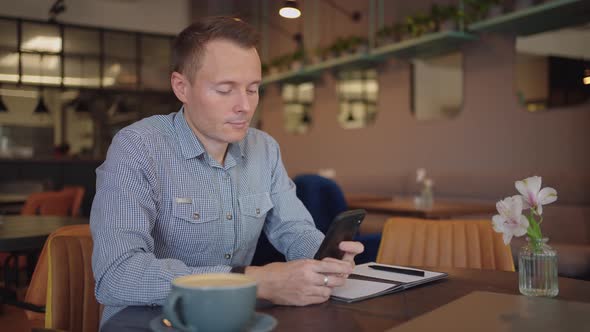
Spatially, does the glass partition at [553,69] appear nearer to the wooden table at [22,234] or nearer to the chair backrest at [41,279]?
the wooden table at [22,234]

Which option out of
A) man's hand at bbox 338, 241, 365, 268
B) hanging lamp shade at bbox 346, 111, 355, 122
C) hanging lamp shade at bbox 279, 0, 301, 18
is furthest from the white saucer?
hanging lamp shade at bbox 346, 111, 355, 122

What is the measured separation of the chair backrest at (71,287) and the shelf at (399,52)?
426cm

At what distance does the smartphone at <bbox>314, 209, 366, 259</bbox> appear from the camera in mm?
1035

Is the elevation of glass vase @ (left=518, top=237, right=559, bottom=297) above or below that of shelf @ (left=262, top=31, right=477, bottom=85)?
below

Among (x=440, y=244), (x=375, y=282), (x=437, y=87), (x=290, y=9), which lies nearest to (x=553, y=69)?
(x=437, y=87)

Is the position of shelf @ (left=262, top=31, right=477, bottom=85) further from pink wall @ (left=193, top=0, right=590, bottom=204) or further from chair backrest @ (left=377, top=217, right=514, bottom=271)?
chair backrest @ (left=377, top=217, right=514, bottom=271)

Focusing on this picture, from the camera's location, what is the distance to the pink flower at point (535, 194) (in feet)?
3.50

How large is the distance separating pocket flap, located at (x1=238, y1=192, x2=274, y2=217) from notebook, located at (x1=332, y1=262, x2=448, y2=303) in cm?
34

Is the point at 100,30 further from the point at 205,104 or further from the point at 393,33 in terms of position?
the point at 205,104

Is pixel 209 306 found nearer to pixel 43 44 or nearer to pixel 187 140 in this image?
pixel 187 140

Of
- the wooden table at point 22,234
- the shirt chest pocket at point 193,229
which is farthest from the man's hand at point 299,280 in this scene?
the wooden table at point 22,234

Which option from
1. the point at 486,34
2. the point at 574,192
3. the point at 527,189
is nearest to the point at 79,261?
the point at 527,189

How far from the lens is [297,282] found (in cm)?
95

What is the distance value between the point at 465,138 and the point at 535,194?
4518 mm
